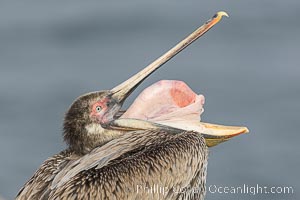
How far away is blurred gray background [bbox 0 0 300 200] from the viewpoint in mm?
17703

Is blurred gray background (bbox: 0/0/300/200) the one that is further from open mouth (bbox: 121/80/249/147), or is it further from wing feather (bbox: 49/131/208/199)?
wing feather (bbox: 49/131/208/199)

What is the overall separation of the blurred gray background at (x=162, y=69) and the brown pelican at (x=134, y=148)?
16.6 ft

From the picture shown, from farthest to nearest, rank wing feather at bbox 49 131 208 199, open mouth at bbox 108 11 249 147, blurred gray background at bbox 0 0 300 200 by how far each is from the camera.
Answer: blurred gray background at bbox 0 0 300 200
open mouth at bbox 108 11 249 147
wing feather at bbox 49 131 208 199

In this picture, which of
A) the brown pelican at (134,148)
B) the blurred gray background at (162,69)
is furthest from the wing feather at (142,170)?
the blurred gray background at (162,69)

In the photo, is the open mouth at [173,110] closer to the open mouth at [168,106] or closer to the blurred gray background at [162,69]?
the open mouth at [168,106]

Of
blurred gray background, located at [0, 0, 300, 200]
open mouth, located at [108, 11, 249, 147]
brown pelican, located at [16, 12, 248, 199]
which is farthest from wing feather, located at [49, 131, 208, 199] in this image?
blurred gray background, located at [0, 0, 300, 200]

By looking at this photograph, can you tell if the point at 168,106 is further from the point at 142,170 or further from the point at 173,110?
the point at 142,170

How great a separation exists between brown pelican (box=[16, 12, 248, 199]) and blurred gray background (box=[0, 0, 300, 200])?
16.6 ft

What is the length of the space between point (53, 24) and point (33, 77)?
1421 millimetres

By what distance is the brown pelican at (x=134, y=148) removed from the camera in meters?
11.5

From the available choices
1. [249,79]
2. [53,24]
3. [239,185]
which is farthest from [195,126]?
[53,24]

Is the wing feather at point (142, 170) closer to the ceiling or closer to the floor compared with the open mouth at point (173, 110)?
closer to the floor

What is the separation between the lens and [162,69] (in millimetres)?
18156

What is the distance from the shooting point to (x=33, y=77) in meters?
18.6
